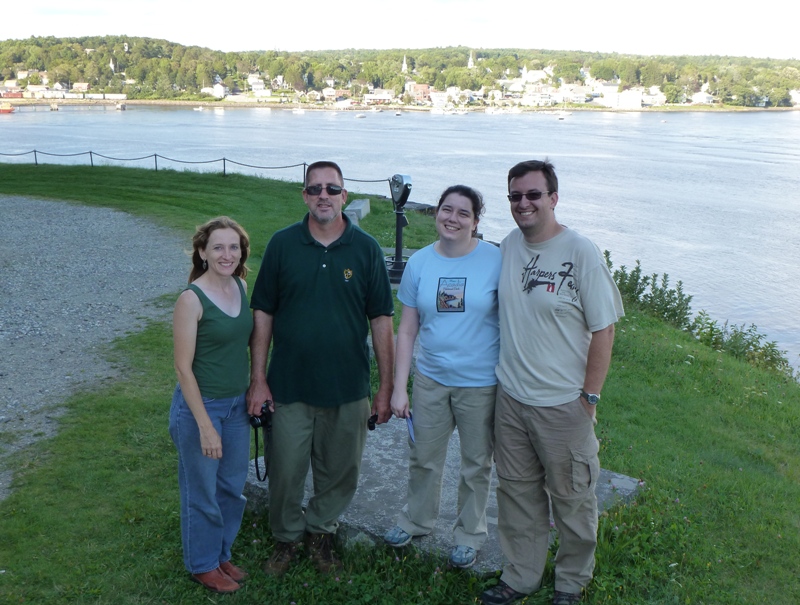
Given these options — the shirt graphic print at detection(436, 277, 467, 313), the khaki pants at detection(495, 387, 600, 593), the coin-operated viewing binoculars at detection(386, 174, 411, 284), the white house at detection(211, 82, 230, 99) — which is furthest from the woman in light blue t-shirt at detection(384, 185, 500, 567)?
the white house at detection(211, 82, 230, 99)

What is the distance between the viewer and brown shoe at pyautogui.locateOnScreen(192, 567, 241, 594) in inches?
134

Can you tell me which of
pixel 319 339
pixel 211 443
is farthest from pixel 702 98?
pixel 211 443

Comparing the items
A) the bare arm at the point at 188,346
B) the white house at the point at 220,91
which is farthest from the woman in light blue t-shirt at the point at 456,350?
the white house at the point at 220,91

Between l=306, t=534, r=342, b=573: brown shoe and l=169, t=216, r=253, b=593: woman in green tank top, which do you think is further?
l=306, t=534, r=342, b=573: brown shoe

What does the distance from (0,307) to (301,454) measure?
6.65m

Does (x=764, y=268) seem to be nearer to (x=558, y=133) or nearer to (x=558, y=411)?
(x=558, y=411)

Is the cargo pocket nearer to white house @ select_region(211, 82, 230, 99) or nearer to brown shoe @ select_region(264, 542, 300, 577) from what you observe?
brown shoe @ select_region(264, 542, 300, 577)

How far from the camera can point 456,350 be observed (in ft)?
10.5

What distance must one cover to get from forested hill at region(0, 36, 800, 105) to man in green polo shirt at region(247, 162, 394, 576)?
13963cm

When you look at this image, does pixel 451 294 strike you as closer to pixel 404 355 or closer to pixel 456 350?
pixel 456 350

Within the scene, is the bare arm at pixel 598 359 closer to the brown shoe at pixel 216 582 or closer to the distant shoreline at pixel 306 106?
the brown shoe at pixel 216 582

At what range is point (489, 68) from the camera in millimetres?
192000

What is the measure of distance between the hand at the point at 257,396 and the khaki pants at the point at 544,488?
1027 millimetres

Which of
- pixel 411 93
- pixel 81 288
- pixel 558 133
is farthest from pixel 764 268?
pixel 411 93
